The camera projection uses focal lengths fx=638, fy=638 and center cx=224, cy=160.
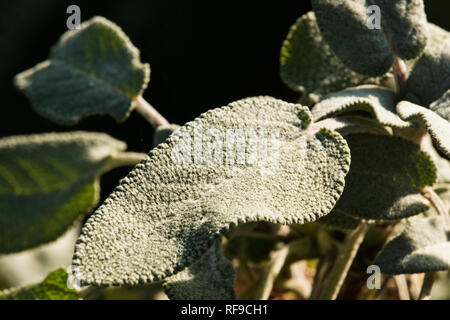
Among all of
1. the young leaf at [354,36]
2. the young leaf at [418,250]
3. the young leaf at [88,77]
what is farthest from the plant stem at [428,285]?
the young leaf at [88,77]

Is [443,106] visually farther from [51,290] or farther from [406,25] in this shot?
[51,290]

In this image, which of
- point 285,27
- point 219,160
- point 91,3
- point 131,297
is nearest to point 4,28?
point 91,3

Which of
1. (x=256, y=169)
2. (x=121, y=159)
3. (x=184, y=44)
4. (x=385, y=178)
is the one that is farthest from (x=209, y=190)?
(x=184, y=44)

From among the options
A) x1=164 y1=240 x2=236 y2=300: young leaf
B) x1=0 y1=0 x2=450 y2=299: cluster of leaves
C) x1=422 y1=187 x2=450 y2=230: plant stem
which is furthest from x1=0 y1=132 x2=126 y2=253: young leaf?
x1=422 y1=187 x2=450 y2=230: plant stem

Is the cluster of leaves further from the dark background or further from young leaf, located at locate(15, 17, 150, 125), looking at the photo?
the dark background
